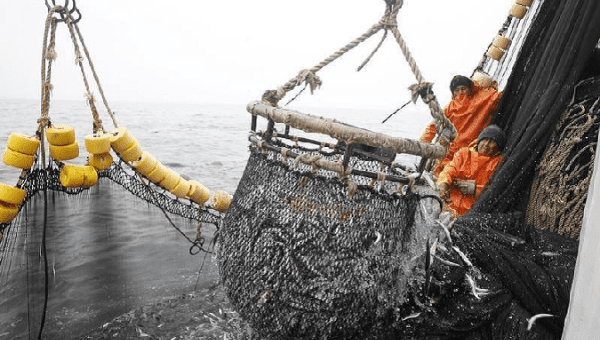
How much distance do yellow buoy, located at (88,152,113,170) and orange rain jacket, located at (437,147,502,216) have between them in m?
3.18

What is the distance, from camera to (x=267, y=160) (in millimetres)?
1902

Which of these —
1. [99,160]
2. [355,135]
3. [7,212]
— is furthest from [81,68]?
[355,135]

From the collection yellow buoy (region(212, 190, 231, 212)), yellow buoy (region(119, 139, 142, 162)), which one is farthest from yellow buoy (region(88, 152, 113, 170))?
yellow buoy (region(212, 190, 231, 212))

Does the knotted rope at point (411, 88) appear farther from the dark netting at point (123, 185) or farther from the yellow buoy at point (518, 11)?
the yellow buoy at point (518, 11)

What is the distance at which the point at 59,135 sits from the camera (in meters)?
2.92

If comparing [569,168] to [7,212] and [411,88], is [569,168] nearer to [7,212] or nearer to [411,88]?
[411,88]

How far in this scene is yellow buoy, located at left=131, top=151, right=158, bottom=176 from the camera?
3852 mm

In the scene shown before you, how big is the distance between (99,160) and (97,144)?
0.20 m

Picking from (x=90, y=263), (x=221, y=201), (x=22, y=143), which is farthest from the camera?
(x=90, y=263)

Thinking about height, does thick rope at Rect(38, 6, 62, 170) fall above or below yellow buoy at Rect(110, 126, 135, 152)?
above

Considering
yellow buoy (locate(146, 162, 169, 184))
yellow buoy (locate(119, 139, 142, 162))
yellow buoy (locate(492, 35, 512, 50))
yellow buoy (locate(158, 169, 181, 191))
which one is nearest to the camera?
yellow buoy (locate(119, 139, 142, 162))

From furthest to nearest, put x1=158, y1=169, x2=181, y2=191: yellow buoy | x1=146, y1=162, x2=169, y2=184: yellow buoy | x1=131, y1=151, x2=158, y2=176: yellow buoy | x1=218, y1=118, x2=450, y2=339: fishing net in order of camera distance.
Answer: x1=158, y1=169, x2=181, y2=191: yellow buoy < x1=146, y1=162, x2=169, y2=184: yellow buoy < x1=131, y1=151, x2=158, y2=176: yellow buoy < x1=218, y1=118, x2=450, y2=339: fishing net

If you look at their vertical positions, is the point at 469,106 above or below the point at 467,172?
above

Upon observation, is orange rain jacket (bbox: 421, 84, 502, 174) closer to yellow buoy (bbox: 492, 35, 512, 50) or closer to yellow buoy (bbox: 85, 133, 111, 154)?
yellow buoy (bbox: 492, 35, 512, 50)
